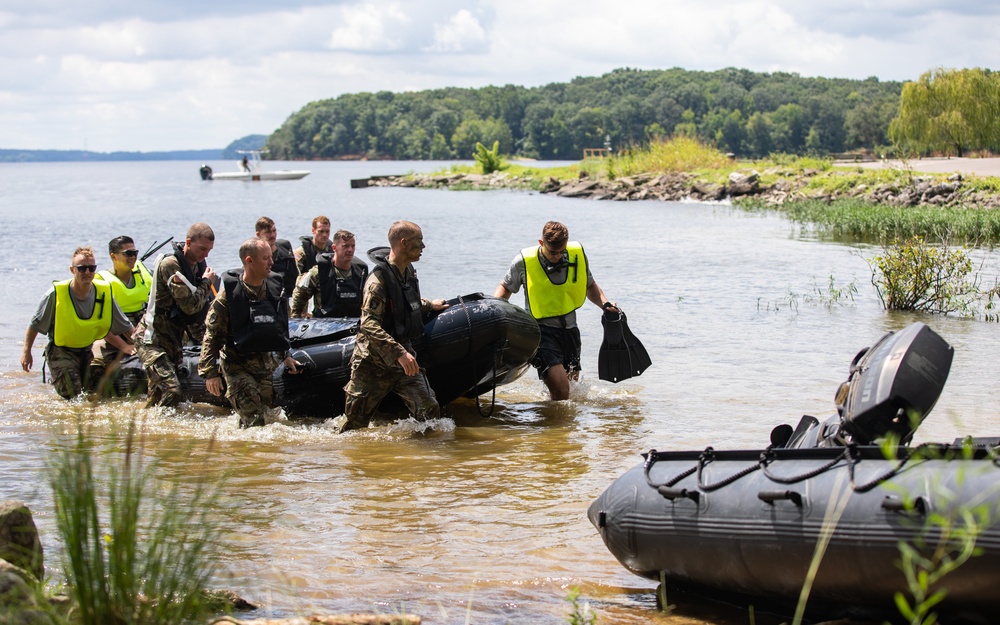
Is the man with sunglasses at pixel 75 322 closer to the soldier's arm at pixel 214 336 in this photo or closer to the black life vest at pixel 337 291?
the soldier's arm at pixel 214 336

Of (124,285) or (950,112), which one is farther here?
(950,112)

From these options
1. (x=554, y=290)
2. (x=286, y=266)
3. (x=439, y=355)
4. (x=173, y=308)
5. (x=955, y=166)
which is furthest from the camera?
(x=955, y=166)

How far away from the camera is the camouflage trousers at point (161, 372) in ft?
25.8

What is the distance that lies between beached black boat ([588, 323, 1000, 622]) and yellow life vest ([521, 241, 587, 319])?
3.44 m

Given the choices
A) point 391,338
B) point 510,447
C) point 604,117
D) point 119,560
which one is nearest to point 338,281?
point 391,338

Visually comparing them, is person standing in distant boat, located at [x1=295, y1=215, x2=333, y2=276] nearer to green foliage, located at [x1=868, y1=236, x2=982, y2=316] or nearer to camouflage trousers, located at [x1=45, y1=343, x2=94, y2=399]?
camouflage trousers, located at [x1=45, y1=343, x2=94, y2=399]

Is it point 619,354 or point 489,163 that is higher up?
point 489,163

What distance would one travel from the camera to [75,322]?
27.2 feet

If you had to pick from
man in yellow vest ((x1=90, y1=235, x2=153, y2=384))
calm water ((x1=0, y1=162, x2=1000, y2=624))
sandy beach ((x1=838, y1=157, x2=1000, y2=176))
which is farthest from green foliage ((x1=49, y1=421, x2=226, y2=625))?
sandy beach ((x1=838, y1=157, x2=1000, y2=176))

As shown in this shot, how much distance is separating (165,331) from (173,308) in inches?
7.7

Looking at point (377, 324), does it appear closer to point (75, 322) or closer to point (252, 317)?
point (252, 317)

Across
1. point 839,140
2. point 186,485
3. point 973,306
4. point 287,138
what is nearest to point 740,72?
point 839,140

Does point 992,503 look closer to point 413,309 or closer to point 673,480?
point 673,480

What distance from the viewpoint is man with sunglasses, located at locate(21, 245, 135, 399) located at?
8.25m
